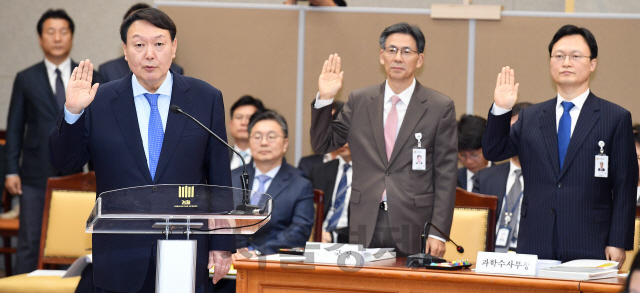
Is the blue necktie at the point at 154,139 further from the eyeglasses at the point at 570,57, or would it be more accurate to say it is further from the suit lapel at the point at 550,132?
the eyeglasses at the point at 570,57

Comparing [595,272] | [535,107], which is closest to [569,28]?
[535,107]

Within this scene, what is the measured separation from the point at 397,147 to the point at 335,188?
116 centimetres

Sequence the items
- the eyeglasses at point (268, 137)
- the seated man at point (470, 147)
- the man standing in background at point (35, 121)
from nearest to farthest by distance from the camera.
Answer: the eyeglasses at point (268, 137) < the seated man at point (470, 147) < the man standing in background at point (35, 121)

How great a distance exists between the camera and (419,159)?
3.08 meters

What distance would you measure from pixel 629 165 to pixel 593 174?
0.46 feet

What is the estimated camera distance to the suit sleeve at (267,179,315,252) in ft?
11.8

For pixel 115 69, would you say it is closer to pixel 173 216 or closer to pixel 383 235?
pixel 383 235

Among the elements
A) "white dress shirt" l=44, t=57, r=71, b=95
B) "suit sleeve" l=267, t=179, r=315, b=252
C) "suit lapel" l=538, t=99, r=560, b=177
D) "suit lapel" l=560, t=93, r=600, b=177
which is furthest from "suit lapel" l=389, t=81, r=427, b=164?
"white dress shirt" l=44, t=57, r=71, b=95

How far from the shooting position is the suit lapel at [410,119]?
3130 millimetres

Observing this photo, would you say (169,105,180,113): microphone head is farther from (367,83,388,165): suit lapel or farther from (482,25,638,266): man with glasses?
(482,25,638,266): man with glasses

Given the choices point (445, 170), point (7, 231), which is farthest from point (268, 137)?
point (7, 231)

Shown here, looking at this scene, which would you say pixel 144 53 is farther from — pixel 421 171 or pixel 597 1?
pixel 597 1

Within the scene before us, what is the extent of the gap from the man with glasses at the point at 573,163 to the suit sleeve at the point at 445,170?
17 centimetres

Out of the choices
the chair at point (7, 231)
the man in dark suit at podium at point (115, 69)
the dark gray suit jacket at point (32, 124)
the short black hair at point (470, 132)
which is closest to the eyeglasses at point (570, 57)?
the short black hair at point (470, 132)
